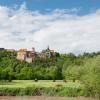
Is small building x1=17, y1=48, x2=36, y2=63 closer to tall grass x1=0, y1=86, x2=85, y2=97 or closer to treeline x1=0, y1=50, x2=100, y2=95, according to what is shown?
treeline x1=0, y1=50, x2=100, y2=95

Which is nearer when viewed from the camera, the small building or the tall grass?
the tall grass

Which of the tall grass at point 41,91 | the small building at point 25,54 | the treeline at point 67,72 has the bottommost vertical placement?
the tall grass at point 41,91

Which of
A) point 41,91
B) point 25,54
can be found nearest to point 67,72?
point 41,91

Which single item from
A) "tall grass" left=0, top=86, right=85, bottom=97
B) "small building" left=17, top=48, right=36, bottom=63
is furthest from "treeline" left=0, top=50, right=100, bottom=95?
"small building" left=17, top=48, right=36, bottom=63

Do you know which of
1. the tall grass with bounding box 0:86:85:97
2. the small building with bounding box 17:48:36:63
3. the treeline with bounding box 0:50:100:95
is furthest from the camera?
the small building with bounding box 17:48:36:63

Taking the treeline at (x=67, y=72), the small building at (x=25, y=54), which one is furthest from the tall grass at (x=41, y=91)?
the small building at (x=25, y=54)

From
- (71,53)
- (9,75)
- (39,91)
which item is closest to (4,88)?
(39,91)

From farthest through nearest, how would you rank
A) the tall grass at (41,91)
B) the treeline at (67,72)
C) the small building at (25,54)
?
the small building at (25,54), the tall grass at (41,91), the treeline at (67,72)

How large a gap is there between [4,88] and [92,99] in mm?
14262

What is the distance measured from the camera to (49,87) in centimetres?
5544

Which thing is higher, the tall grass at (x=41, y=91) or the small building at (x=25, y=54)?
the small building at (x=25, y=54)

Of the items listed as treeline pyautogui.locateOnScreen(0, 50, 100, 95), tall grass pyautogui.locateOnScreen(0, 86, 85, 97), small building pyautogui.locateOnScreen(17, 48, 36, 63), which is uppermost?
small building pyautogui.locateOnScreen(17, 48, 36, 63)

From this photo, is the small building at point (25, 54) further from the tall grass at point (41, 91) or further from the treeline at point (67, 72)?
the tall grass at point (41, 91)

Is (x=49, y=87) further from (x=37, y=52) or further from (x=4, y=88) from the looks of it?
(x=37, y=52)
